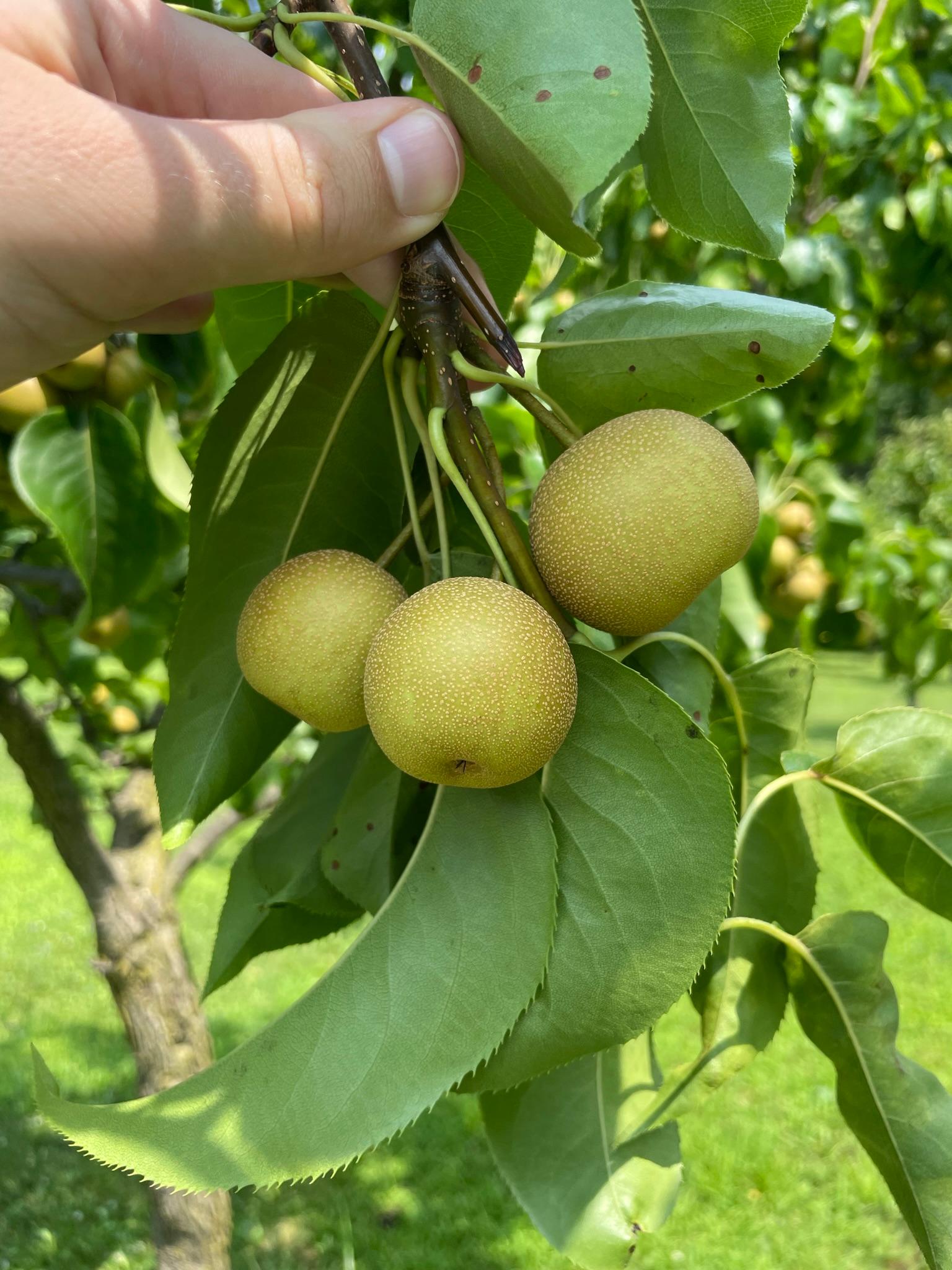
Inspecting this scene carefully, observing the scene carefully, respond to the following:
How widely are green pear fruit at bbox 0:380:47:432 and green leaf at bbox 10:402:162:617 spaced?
0.15 metres

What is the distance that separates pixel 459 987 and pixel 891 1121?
1.63 feet

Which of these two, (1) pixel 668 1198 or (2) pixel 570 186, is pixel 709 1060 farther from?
(2) pixel 570 186

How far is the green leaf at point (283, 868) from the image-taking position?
1.23 meters

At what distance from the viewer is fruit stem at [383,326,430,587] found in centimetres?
100

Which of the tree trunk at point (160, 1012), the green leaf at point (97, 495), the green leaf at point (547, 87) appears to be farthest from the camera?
the tree trunk at point (160, 1012)

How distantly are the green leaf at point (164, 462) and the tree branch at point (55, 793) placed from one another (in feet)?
2.65

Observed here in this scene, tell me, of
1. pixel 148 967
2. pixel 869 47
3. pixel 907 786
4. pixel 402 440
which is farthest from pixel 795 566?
pixel 402 440

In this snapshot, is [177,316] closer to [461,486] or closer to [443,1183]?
[461,486]

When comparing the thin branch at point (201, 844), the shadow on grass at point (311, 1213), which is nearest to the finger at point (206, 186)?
the thin branch at point (201, 844)

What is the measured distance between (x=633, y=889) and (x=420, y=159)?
636 mm

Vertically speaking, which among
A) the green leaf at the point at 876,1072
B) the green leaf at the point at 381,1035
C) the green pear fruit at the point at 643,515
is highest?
the green pear fruit at the point at 643,515

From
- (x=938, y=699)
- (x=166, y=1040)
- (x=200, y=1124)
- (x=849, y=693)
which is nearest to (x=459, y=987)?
(x=200, y=1124)

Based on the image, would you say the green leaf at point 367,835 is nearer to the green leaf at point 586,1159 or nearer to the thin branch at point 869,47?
the green leaf at point 586,1159

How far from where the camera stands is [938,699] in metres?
11.6
